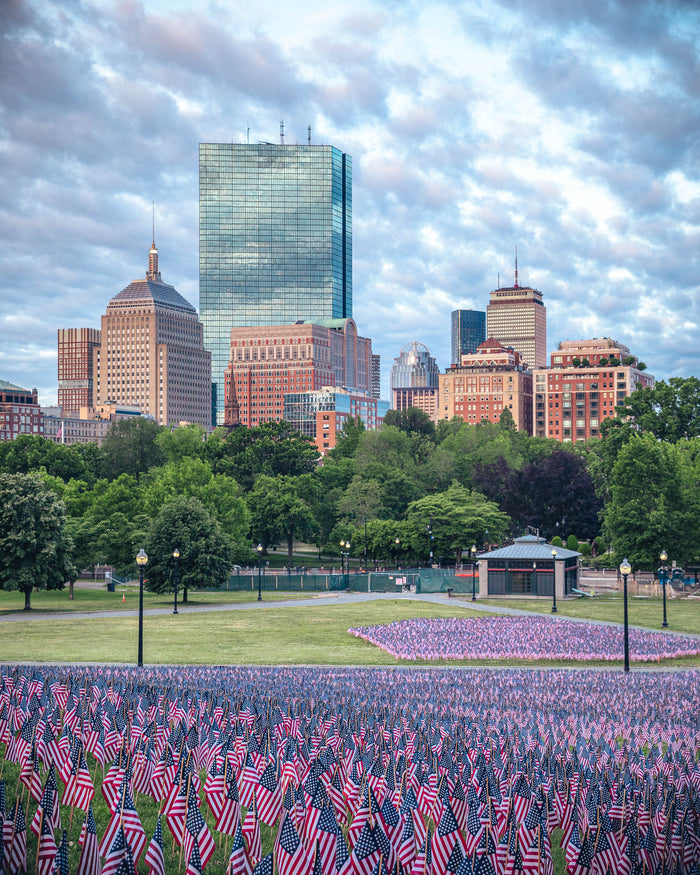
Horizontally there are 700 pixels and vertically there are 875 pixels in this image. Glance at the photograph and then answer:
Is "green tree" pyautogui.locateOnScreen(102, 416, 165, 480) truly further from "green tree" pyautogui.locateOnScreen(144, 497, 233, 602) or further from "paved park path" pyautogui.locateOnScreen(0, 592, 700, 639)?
"green tree" pyautogui.locateOnScreen(144, 497, 233, 602)

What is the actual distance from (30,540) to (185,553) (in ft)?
39.3

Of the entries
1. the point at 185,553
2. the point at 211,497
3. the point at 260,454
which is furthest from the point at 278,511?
the point at 185,553

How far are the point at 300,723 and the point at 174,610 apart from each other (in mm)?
39067

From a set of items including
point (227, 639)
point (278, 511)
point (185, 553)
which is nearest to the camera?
point (227, 639)

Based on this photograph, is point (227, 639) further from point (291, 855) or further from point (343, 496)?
point (343, 496)

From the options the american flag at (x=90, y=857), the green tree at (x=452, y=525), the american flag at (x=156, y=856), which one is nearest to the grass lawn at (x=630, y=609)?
the green tree at (x=452, y=525)

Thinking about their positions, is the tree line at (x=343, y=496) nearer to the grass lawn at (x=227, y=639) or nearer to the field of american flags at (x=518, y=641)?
the grass lawn at (x=227, y=639)

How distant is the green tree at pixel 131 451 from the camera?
→ 135250 mm

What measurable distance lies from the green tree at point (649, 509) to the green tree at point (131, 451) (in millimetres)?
73282

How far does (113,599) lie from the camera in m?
71.1

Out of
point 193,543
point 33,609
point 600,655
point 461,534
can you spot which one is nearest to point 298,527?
point 461,534

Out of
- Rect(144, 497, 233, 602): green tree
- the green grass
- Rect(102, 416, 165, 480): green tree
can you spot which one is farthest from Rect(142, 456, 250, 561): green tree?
Rect(102, 416, 165, 480): green tree

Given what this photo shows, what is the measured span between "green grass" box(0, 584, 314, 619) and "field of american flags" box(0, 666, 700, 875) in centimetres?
3518

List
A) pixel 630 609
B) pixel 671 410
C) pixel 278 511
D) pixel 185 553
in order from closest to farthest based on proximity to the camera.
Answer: pixel 630 609 → pixel 185 553 → pixel 278 511 → pixel 671 410
